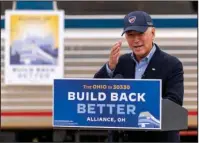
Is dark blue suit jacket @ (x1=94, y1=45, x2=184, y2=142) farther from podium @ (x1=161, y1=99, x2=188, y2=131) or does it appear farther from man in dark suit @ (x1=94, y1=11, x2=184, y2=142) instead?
podium @ (x1=161, y1=99, x2=188, y2=131)

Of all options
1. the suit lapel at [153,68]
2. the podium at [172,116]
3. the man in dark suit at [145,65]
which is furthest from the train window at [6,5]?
the podium at [172,116]

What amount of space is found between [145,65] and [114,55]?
0.56ft

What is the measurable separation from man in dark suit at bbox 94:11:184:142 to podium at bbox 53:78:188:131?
0.53 ft

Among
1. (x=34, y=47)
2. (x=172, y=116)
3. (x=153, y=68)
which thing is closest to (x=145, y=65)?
(x=153, y=68)

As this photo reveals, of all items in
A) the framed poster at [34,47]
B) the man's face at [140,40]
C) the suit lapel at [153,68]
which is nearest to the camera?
the man's face at [140,40]

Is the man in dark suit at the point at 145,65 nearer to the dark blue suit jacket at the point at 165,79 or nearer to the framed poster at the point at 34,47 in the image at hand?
the dark blue suit jacket at the point at 165,79

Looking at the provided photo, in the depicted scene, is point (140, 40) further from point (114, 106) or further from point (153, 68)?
point (114, 106)

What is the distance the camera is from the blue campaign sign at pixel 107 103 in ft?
6.45

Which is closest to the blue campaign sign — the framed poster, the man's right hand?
the man's right hand

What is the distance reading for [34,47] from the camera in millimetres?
4996

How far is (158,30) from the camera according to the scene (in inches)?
197

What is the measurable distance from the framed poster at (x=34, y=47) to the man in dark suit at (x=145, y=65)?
272 centimetres

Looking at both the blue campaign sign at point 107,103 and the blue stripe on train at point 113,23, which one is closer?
the blue campaign sign at point 107,103

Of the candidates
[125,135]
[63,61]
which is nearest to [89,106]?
[125,135]
